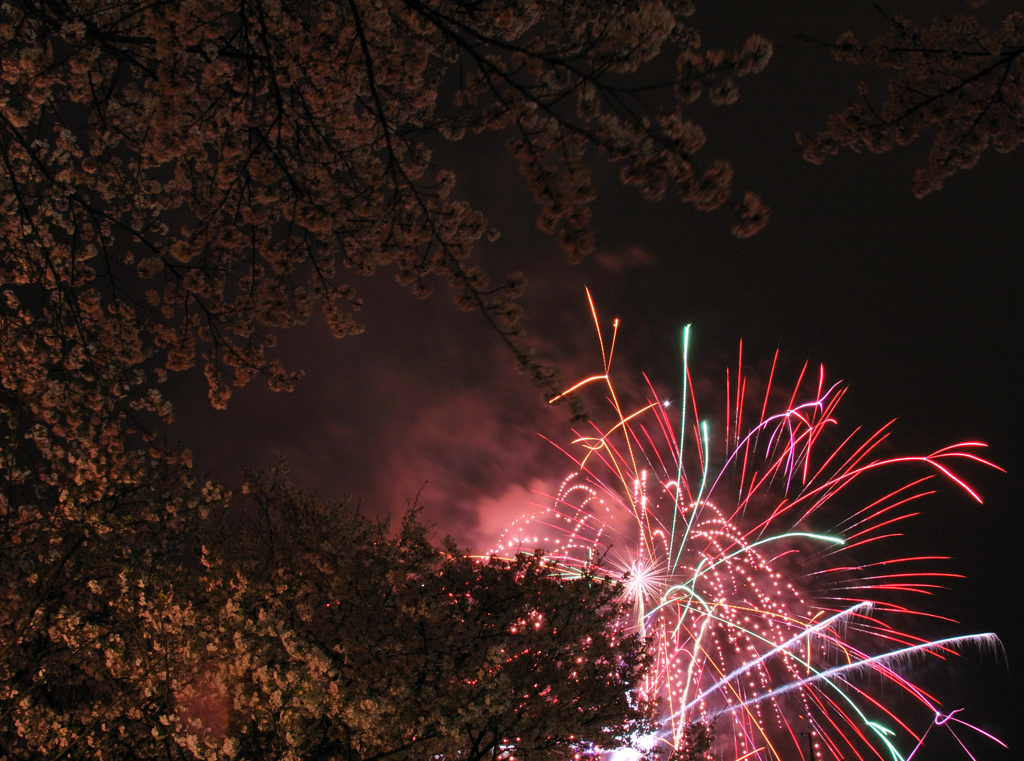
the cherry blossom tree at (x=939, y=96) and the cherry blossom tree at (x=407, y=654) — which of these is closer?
the cherry blossom tree at (x=939, y=96)

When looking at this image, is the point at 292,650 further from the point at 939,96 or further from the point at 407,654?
the point at 939,96

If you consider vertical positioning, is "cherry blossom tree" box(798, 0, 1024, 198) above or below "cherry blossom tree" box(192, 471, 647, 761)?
above

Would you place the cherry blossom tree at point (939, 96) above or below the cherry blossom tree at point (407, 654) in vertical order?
above

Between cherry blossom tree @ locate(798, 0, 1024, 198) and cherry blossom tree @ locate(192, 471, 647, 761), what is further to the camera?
cherry blossom tree @ locate(192, 471, 647, 761)

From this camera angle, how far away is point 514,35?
4.59m

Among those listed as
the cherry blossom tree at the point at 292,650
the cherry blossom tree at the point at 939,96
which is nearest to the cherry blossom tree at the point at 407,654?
the cherry blossom tree at the point at 292,650

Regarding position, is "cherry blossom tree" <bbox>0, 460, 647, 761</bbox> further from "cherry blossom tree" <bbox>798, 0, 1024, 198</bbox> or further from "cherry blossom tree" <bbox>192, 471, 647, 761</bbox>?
"cherry blossom tree" <bbox>798, 0, 1024, 198</bbox>

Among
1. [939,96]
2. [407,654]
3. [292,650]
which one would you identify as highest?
[939,96]

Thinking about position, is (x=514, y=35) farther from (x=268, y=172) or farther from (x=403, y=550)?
(x=403, y=550)

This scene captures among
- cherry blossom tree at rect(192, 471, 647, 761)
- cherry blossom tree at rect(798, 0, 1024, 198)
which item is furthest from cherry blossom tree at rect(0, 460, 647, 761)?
cherry blossom tree at rect(798, 0, 1024, 198)

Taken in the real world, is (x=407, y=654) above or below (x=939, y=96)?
below

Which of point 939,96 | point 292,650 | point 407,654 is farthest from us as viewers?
point 407,654

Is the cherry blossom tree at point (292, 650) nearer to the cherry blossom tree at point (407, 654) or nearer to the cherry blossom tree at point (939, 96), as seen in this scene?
the cherry blossom tree at point (407, 654)

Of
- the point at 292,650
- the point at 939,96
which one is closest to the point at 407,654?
the point at 292,650
